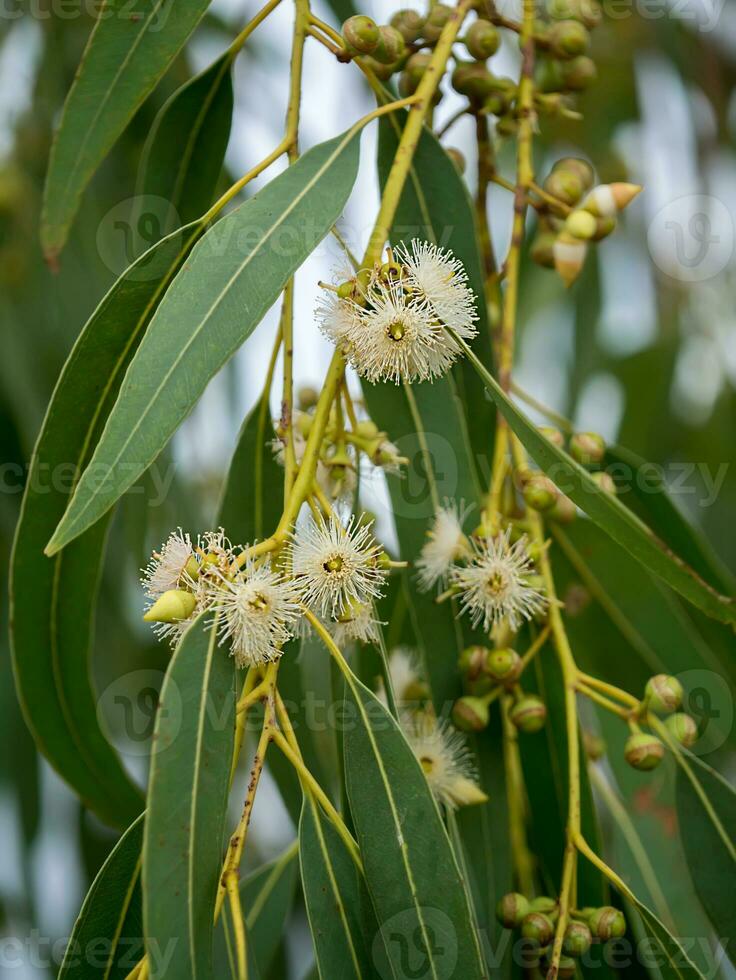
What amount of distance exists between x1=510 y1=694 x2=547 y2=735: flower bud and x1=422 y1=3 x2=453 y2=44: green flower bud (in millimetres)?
694

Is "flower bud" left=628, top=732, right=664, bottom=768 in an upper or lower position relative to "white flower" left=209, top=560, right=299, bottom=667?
lower

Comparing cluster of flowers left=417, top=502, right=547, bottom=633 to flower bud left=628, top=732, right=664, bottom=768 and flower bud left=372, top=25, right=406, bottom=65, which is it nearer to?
flower bud left=628, top=732, right=664, bottom=768

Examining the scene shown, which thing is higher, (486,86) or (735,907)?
(486,86)

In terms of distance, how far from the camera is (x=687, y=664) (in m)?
1.36

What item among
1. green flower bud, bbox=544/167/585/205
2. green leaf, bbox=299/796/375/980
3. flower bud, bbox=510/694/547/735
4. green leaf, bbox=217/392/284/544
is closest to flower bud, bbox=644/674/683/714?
flower bud, bbox=510/694/547/735

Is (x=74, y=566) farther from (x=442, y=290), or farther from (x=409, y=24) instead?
(x=409, y=24)

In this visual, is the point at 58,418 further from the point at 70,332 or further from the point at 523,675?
the point at 70,332

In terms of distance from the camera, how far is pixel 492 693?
42.9 inches

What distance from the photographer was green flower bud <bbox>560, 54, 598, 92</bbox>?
1.32m

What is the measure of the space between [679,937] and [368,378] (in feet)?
2.53

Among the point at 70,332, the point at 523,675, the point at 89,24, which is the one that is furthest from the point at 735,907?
the point at 89,24

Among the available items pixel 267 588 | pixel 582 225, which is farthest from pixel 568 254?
pixel 267 588

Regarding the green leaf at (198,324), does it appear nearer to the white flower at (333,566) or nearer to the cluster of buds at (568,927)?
the white flower at (333,566)

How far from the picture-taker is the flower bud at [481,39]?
121cm
